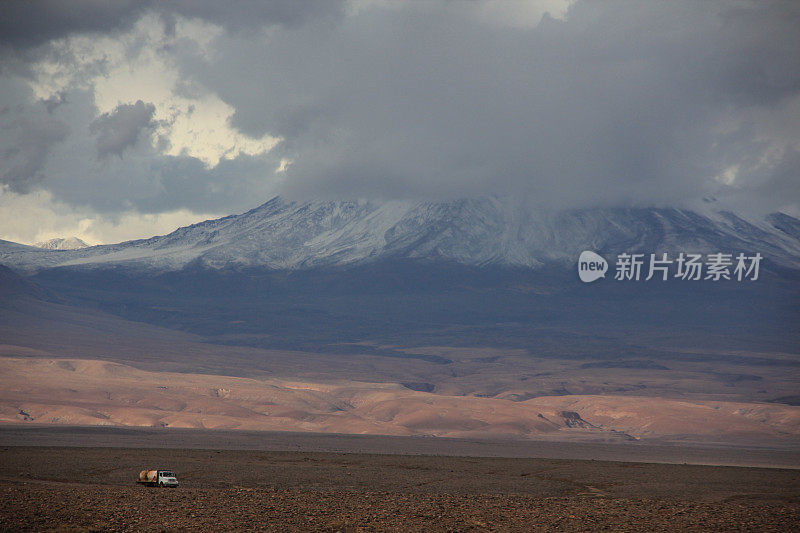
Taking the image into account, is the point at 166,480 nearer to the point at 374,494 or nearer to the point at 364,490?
the point at 364,490

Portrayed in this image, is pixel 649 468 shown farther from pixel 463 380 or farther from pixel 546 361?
pixel 546 361

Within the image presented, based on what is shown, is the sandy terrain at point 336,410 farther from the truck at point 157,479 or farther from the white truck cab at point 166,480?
the truck at point 157,479

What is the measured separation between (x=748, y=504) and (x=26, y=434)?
59807 millimetres

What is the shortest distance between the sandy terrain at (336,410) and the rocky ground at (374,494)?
4683 cm

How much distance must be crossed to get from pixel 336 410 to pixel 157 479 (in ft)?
282

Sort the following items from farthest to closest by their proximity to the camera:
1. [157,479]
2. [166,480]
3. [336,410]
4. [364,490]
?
[336,410]
[364,490]
[166,480]
[157,479]

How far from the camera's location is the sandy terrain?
4274 inches

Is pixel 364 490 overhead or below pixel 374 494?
below

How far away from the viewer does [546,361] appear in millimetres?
199250

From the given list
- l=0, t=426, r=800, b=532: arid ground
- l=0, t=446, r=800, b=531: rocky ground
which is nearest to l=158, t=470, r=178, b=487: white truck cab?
l=0, t=446, r=800, b=531: rocky ground

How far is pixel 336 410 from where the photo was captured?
128 m

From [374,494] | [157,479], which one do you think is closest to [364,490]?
[374,494]

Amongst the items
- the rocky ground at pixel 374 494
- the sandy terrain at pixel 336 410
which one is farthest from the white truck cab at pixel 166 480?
the sandy terrain at pixel 336 410

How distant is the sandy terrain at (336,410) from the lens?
356ft
